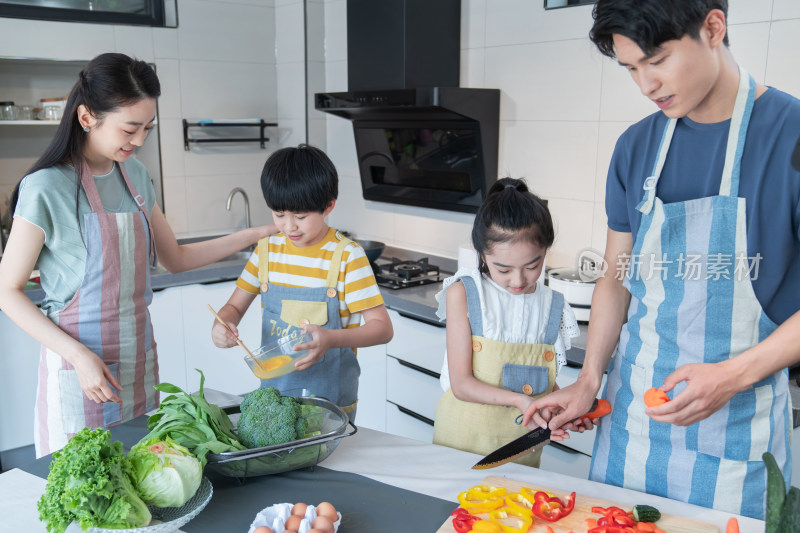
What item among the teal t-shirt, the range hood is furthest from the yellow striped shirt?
the range hood

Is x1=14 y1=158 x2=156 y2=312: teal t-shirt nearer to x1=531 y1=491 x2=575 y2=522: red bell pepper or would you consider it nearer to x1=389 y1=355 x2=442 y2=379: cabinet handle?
x1=531 y1=491 x2=575 y2=522: red bell pepper

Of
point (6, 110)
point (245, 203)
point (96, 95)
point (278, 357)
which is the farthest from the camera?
point (245, 203)

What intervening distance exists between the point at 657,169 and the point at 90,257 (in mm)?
1150

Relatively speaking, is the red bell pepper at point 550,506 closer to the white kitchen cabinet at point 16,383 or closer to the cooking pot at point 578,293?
the cooking pot at point 578,293

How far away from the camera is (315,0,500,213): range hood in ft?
8.23

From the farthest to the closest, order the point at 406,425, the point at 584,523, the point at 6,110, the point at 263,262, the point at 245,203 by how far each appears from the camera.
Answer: the point at 245,203, the point at 6,110, the point at 406,425, the point at 263,262, the point at 584,523

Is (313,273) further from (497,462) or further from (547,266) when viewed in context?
(547,266)

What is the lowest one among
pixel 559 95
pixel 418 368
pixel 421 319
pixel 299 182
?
pixel 418 368

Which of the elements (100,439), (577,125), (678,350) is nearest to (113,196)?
(100,439)

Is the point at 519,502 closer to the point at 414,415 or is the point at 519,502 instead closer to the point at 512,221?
the point at 512,221

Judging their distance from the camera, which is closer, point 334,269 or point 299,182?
point 299,182

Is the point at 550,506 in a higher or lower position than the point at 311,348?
lower

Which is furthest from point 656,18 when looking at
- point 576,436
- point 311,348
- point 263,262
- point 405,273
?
point 405,273

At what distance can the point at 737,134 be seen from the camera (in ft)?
3.59
